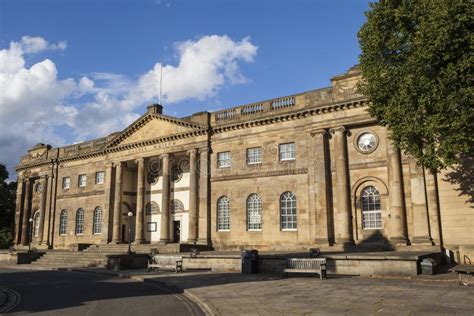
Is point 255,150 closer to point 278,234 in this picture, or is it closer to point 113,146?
point 278,234

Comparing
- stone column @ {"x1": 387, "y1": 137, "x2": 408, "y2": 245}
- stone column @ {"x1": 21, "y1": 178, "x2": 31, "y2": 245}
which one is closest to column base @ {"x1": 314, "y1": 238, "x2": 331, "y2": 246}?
stone column @ {"x1": 387, "y1": 137, "x2": 408, "y2": 245}

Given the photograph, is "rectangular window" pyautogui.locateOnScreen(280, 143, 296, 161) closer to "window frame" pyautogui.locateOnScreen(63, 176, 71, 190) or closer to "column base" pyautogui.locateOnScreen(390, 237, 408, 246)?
"column base" pyautogui.locateOnScreen(390, 237, 408, 246)

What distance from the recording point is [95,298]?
46.0 feet

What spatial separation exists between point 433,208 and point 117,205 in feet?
87.0

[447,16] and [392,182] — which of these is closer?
[447,16]

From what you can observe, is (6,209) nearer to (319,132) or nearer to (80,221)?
(80,221)

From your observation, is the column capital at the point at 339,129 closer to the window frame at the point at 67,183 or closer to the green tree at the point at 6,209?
the window frame at the point at 67,183

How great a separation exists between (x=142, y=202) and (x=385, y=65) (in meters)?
25.0

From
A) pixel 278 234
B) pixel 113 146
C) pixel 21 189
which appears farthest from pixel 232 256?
pixel 21 189

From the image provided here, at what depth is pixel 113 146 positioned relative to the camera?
40375 millimetres

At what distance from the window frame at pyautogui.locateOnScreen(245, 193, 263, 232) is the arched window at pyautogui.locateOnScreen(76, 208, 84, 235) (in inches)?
764

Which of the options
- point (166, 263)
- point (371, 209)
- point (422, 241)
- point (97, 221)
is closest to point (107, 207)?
point (97, 221)

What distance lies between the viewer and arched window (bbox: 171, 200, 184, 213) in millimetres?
36469

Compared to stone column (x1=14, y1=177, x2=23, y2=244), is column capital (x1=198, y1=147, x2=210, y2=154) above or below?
above
